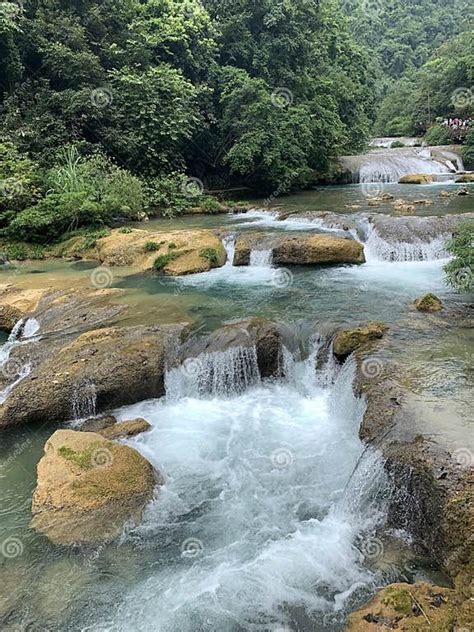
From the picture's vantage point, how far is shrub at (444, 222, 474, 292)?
27.0ft

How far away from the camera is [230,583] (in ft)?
14.5

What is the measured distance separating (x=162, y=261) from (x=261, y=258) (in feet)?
8.07

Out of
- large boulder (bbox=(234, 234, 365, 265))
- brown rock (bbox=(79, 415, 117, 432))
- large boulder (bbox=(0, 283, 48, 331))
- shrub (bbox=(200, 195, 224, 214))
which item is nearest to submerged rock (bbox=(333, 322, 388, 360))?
brown rock (bbox=(79, 415, 117, 432))

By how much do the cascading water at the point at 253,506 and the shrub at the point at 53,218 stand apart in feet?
30.6

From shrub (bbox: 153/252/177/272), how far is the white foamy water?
510cm

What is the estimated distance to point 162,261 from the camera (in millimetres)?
12320

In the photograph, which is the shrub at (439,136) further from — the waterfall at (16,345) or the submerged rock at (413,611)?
the submerged rock at (413,611)

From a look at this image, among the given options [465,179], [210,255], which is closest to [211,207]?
[210,255]

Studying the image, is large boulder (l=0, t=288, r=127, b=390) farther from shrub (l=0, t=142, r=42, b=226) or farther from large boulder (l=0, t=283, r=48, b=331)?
shrub (l=0, t=142, r=42, b=226)

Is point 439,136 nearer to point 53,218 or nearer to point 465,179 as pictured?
point 465,179

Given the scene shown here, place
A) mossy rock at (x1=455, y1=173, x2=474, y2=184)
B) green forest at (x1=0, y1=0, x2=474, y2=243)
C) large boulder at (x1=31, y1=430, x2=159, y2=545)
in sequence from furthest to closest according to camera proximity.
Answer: mossy rock at (x1=455, y1=173, x2=474, y2=184) → green forest at (x1=0, y1=0, x2=474, y2=243) → large boulder at (x1=31, y1=430, x2=159, y2=545)

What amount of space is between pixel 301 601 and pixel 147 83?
18.7 m

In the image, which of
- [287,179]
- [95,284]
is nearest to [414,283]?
[95,284]

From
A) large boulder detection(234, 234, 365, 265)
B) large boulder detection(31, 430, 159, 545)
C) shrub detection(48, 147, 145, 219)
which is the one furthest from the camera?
shrub detection(48, 147, 145, 219)
